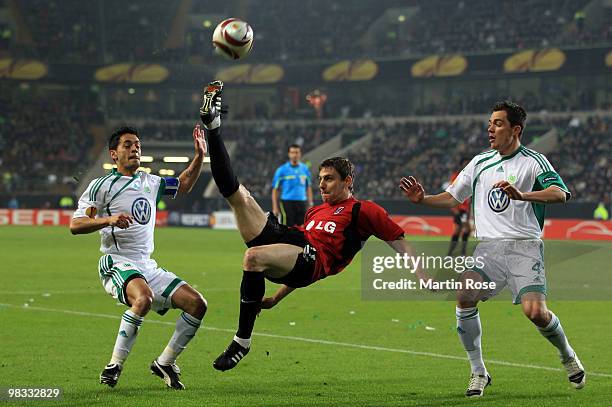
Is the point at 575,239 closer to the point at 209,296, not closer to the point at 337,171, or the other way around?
the point at 209,296

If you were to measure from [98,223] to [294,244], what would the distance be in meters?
1.61

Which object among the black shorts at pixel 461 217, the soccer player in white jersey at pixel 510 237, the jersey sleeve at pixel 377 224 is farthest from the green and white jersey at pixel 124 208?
the black shorts at pixel 461 217

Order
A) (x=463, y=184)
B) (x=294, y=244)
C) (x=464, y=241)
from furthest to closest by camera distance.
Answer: (x=464, y=241) < (x=463, y=184) < (x=294, y=244)

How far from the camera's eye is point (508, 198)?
329 inches

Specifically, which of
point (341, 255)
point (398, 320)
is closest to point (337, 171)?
point (341, 255)

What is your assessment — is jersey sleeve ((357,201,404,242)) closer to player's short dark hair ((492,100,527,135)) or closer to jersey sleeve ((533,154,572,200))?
jersey sleeve ((533,154,572,200))

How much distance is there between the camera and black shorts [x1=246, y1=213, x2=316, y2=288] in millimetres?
8352

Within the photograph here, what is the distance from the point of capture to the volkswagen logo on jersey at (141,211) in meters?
8.88

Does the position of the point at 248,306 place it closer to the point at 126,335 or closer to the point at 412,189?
the point at 126,335

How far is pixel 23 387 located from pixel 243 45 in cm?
Answer: 356

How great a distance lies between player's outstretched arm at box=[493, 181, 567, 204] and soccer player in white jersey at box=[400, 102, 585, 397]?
0.14 m

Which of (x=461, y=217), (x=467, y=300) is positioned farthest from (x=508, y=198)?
(x=461, y=217)

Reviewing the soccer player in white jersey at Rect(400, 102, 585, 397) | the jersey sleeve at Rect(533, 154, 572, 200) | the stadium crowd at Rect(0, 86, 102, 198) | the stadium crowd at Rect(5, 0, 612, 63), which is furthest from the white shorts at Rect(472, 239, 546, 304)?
the stadium crowd at Rect(5, 0, 612, 63)

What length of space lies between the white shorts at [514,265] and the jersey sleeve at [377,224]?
737 millimetres
